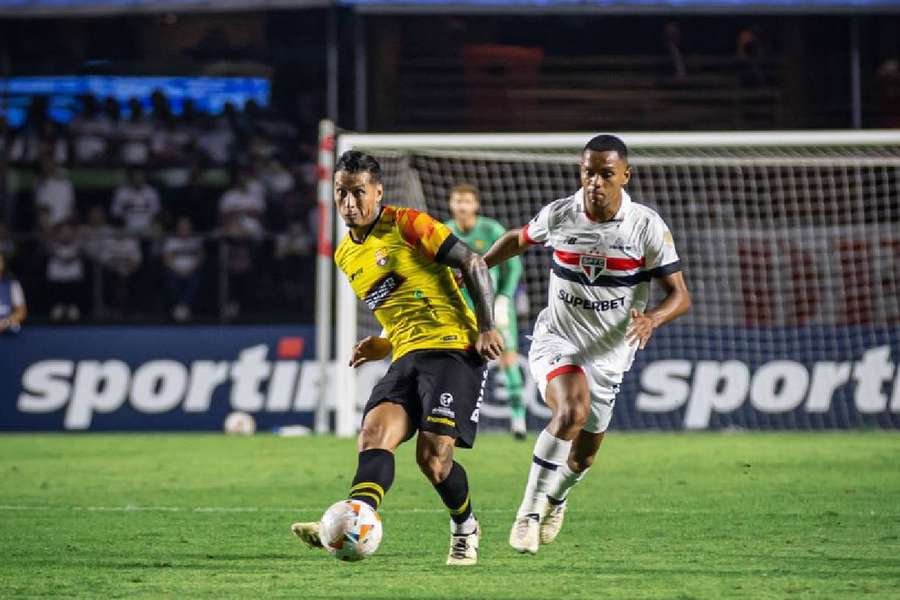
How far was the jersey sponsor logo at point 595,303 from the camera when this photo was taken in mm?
8336

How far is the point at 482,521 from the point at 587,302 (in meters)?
1.77

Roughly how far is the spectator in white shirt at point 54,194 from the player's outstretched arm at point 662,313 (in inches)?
546

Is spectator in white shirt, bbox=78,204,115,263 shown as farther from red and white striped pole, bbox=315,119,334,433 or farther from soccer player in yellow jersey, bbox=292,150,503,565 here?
soccer player in yellow jersey, bbox=292,150,503,565

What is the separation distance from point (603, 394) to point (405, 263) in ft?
4.90

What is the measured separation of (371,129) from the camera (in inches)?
832

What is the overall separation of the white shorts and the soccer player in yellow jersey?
2.71 ft

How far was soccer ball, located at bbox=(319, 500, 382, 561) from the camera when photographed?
6.73m

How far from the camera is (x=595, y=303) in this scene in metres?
8.34

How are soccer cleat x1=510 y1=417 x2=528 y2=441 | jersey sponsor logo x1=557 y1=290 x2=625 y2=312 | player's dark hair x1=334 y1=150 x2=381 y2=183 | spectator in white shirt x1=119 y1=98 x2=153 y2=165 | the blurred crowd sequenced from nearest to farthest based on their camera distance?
player's dark hair x1=334 y1=150 x2=381 y2=183
jersey sponsor logo x1=557 y1=290 x2=625 y2=312
soccer cleat x1=510 y1=417 x2=528 y2=441
the blurred crowd
spectator in white shirt x1=119 y1=98 x2=153 y2=165

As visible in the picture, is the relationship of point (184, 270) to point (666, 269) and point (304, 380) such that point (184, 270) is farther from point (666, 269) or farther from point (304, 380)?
point (666, 269)

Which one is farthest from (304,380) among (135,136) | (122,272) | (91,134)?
(91,134)

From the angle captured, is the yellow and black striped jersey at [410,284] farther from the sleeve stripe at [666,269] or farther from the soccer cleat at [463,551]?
the sleeve stripe at [666,269]

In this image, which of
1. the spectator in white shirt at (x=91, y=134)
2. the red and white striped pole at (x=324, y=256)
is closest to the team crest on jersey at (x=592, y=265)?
the red and white striped pole at (x=324, y=256)

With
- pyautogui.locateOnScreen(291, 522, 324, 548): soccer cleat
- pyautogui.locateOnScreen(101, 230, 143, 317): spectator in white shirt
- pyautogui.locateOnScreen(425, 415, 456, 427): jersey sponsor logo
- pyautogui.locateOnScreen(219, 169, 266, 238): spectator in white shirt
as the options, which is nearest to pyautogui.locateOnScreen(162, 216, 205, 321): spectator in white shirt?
pyautogui.locateOnScreen(101, 230, 143, 317): spectator in white shirt
